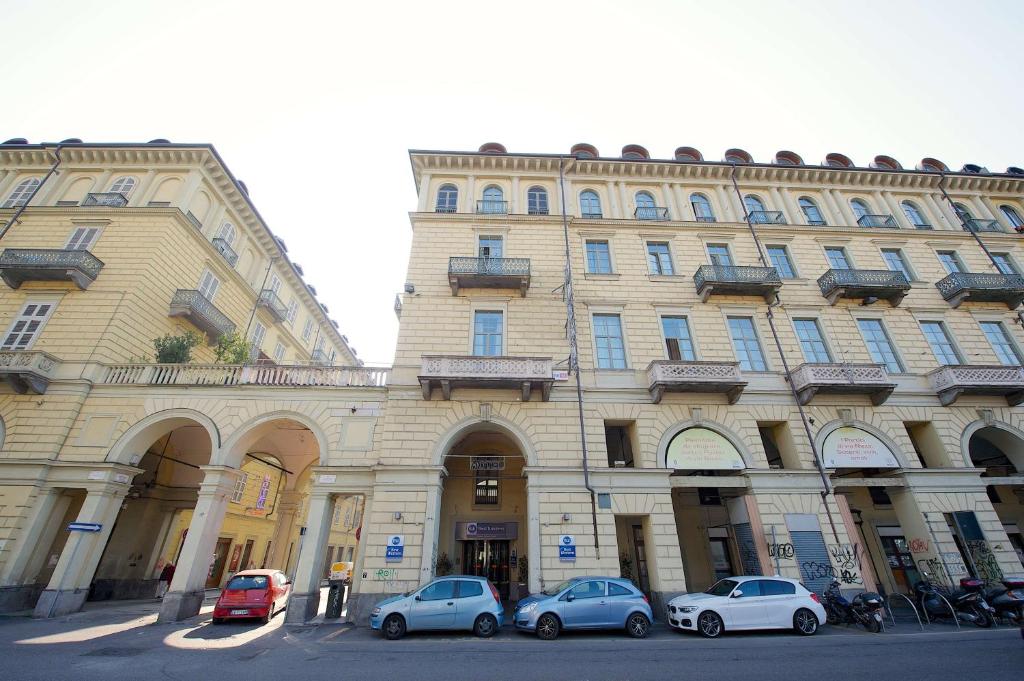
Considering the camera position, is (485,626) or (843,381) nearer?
(485,626)

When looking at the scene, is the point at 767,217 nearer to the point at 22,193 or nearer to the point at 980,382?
the point at 980,382

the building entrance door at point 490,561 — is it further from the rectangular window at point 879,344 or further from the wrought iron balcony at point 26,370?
the rectangular window at point 879,344

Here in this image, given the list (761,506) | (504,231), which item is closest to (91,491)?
(504,231)

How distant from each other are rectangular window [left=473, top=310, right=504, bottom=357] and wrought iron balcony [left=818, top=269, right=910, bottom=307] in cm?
1490

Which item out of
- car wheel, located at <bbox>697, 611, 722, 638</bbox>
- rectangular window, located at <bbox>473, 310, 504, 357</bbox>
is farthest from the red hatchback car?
car wheel, located at <bbox>697, 611, 722, 638</bbox>

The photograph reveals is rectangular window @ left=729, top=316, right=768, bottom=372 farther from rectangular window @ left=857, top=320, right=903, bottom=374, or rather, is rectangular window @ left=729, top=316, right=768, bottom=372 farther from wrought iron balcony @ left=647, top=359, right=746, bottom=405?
rectangular window @ left=857, top=320, right=903, bottom=374

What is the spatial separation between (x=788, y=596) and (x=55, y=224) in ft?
108

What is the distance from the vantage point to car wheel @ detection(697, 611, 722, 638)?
36.0 ft

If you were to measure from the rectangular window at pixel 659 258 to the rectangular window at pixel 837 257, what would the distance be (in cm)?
803

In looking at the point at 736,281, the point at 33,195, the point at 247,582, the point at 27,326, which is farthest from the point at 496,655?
the point at 33,195

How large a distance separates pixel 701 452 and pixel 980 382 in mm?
11480

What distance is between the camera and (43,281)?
1866 centimetres

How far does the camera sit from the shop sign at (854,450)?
52.3ft

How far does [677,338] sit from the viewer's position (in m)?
18.4
